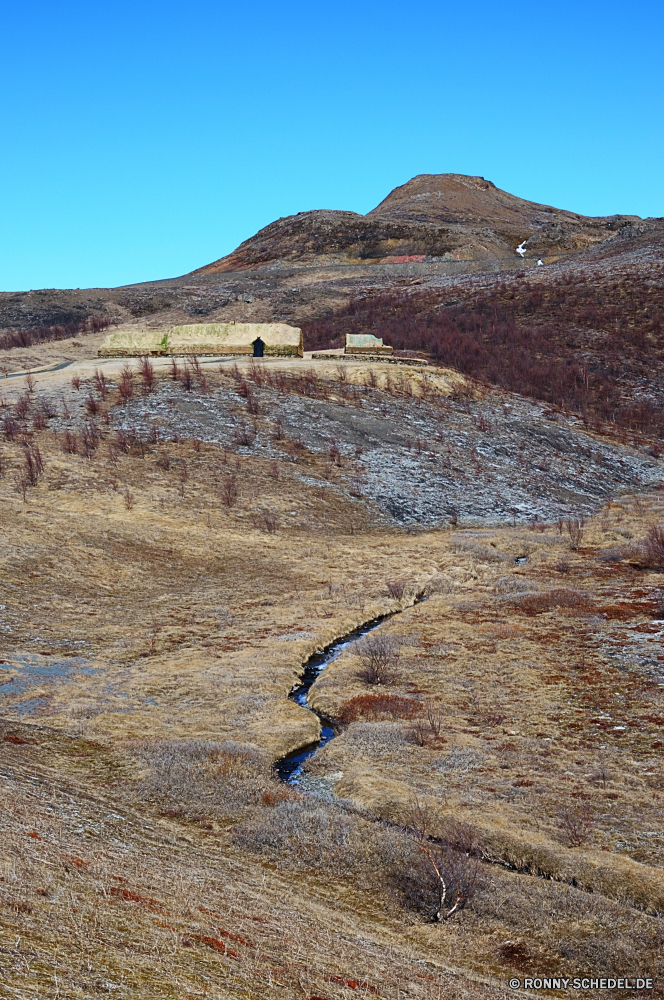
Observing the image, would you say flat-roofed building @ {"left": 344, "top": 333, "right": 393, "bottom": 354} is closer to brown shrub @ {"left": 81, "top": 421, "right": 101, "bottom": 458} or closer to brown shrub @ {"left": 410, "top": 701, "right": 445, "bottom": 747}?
brown shrub @ {"left": 81, "top": 421, "right": 101, "bottom": 458}

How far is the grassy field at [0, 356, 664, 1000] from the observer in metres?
7.55

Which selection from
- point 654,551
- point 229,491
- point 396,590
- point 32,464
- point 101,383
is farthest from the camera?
point 101,383

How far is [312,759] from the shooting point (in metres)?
15.4

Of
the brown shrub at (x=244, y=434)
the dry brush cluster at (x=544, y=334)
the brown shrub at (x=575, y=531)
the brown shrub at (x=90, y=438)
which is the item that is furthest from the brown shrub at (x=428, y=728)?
the dry brush cluster at (x=544, y=334)

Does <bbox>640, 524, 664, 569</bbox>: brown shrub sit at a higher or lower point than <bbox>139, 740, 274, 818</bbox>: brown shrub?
lower

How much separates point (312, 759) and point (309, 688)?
14.9 feet

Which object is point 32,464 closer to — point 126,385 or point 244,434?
point 244,434

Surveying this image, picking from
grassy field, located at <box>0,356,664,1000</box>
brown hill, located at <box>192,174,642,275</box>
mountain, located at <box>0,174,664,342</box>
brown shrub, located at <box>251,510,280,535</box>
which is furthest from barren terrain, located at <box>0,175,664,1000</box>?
brown hill, located at <box>192,174,642,275</box>

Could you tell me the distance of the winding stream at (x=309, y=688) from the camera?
1512 centimetres

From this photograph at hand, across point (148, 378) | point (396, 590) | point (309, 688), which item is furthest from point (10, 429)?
point (309, 688)

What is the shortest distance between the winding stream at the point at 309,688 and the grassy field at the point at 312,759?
0.27 meters

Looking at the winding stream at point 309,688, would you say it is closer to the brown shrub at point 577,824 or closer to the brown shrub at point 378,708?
the brown shrub at point 378,708

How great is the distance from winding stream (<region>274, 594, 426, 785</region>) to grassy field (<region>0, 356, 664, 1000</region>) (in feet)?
0.90

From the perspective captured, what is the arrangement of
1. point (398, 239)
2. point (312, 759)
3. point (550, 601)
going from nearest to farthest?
point (312, 759) < point (550, 601) < point (398, 239)
